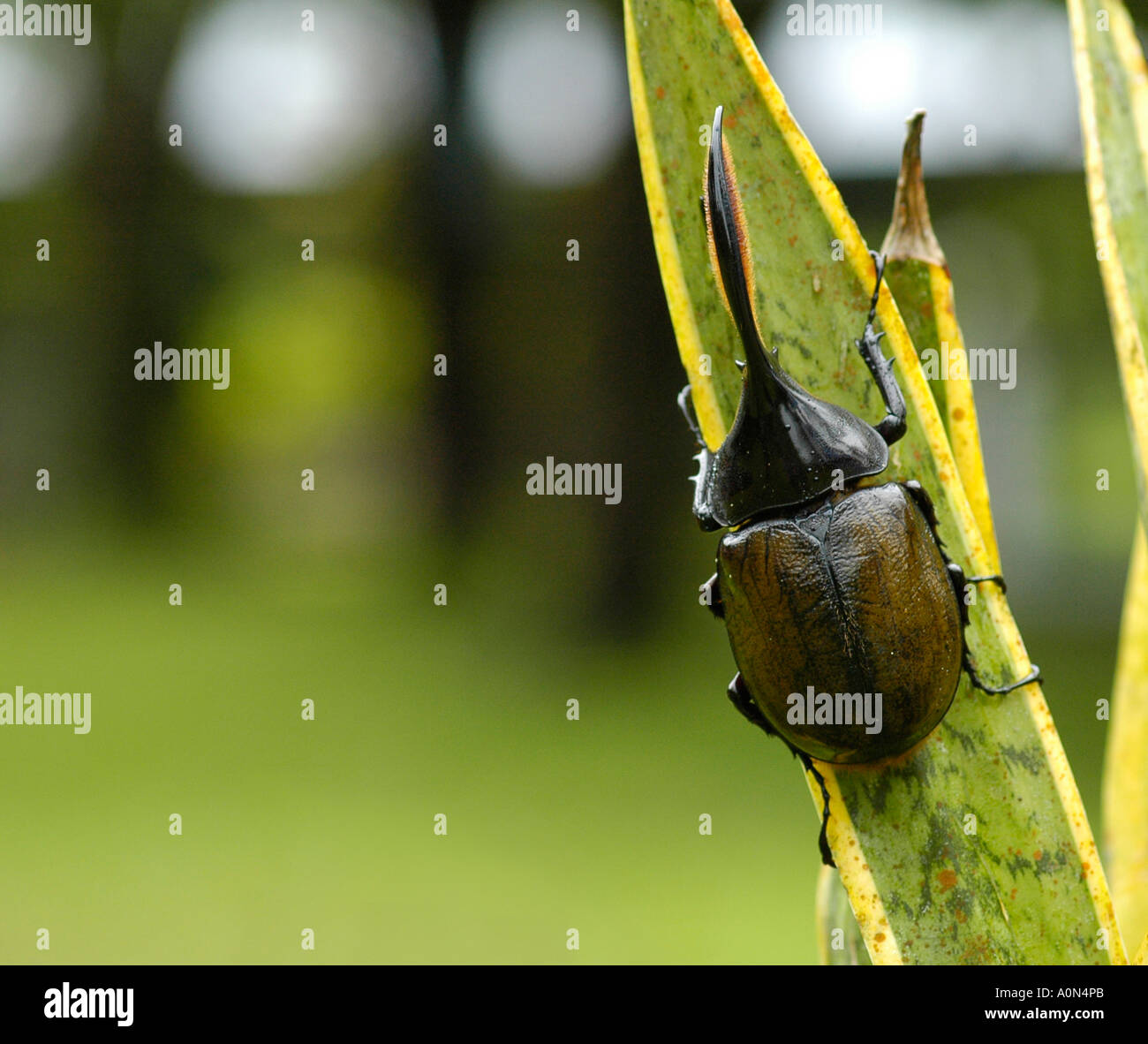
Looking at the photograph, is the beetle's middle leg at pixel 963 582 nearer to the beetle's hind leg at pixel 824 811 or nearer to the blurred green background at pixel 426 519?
the beetle's hind leg at pixel 824 811

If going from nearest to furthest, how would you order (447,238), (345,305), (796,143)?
(796,143), (447,238), (345,305)

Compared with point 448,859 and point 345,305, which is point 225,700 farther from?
point 345,305

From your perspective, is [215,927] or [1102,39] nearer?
[1102,39]

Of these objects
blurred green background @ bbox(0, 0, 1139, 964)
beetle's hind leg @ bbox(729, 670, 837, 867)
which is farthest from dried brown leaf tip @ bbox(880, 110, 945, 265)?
blurred green background @ bbox(0, 0, 1139, 964)

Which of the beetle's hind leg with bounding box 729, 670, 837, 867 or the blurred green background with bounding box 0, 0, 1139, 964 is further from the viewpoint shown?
the blurred green background with bounding box 0, 0, 1139, 964

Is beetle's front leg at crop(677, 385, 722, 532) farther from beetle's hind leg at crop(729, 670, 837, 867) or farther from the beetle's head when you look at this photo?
beetle's hind leg at crop(729, 670, 837, 867)

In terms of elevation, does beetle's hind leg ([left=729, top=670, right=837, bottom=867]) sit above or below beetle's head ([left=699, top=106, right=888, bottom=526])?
below

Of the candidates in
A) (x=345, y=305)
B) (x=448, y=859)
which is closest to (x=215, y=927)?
(x=448, y=859)

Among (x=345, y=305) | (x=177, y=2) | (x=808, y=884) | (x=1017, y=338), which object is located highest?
(x=177, y=2)
